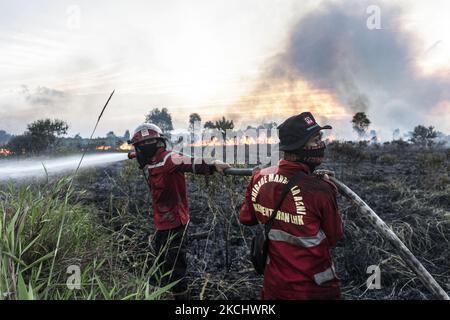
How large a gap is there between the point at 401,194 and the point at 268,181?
7.07 metres

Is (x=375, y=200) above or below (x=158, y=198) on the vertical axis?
below

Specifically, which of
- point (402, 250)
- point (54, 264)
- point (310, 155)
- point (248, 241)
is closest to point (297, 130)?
point (310, 155)

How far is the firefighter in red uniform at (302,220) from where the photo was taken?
2643 millimetres

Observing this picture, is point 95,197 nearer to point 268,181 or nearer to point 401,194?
point 268,181

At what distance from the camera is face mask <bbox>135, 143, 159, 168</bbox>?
454 cm

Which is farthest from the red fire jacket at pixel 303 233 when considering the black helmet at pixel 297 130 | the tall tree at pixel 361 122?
the tall tree at pixel 361 122

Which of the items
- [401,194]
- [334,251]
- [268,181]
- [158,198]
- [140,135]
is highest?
[140,135]

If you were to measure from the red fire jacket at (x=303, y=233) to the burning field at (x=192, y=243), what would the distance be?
0.69m

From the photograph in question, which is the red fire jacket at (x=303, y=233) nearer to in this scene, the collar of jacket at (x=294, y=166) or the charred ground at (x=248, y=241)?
the collar of jacket at (x=294, y=166)

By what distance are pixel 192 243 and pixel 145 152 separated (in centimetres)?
220

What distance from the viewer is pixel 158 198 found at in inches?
179

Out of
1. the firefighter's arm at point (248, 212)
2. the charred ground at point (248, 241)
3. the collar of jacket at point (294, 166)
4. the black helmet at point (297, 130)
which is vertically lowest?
the charred ground at point (248, 241)

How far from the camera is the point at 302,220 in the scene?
265cm
